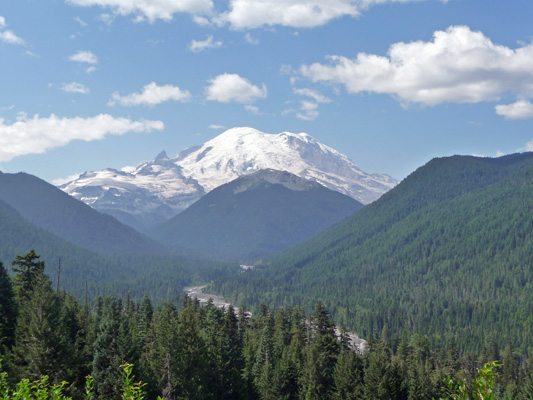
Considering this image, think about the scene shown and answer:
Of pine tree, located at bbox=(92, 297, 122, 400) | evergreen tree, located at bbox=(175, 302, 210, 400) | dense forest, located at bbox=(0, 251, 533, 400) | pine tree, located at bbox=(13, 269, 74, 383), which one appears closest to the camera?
pine tree, located at bbox=(13, 269, 74, 383)

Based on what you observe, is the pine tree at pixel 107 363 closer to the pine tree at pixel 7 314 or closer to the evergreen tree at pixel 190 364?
the evergreen tree at pixel 190 364

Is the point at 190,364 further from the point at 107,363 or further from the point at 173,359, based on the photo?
the point at 107,363

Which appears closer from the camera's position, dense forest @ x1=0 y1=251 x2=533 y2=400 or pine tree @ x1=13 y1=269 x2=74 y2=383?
A: pine tree @ x1=13 y1=269 x2=74 y2=383

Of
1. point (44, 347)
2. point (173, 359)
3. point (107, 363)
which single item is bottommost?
point (173, 359)

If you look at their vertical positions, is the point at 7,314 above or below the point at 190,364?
above

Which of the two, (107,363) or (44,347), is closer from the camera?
(44,347)

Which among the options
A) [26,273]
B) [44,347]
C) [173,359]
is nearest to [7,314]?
[26,273]

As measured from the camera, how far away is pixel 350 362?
77688 mm

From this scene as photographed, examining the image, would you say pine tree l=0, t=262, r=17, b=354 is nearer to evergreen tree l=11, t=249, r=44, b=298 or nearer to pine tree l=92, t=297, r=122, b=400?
evergreen tree l=11, t=249, r=44, b=298

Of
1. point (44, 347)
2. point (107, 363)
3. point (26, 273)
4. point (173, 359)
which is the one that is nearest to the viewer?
point (44, 347)

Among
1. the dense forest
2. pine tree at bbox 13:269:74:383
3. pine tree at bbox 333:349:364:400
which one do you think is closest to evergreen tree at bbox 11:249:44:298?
the dense forest

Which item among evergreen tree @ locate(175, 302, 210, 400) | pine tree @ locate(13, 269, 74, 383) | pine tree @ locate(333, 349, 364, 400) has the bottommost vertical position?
pine tree @ locate(333, 349, 364, 400)

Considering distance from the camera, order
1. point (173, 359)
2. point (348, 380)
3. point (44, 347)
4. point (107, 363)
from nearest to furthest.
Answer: point (44, 347), point (107, 363), point (173, 359), point (348, 380)

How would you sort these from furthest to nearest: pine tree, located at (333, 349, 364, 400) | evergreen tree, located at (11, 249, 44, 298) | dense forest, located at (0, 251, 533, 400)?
evergreen tree, located at (11, 249, 44, 298)
pine tree, located at (333, 349, 364, 400)
dense forest, located at (0, 251, 533, 400)
